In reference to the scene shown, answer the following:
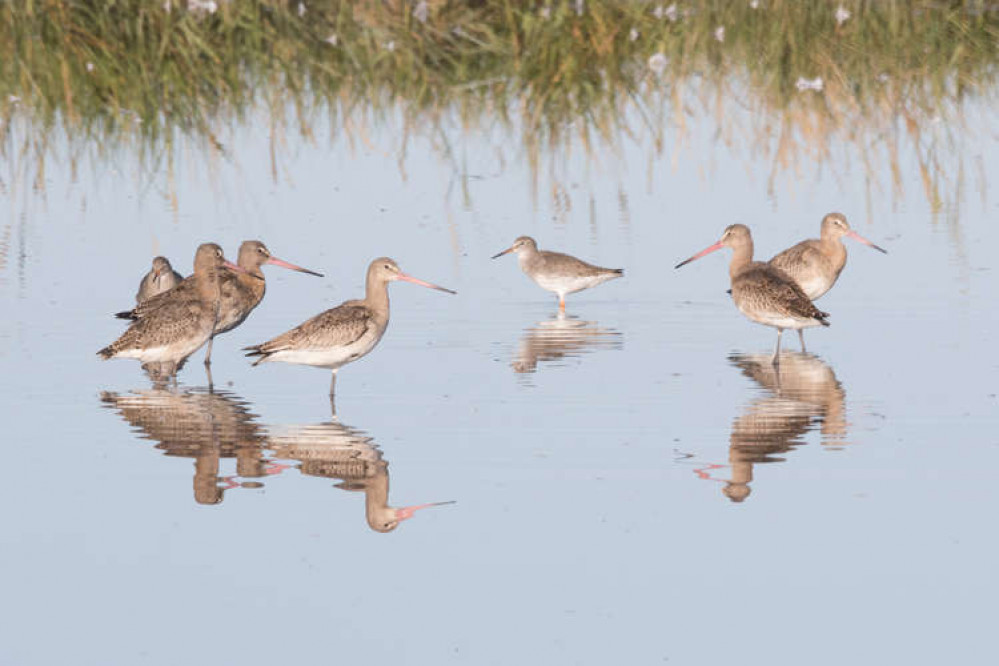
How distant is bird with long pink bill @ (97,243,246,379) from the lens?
603 inches

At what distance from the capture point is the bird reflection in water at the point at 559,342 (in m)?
15.9

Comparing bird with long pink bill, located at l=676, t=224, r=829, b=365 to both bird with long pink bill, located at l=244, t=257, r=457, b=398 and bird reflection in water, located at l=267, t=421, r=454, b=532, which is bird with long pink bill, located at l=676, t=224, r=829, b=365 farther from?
bird reflection in water, located at l=267, t=421, r=454, b=532

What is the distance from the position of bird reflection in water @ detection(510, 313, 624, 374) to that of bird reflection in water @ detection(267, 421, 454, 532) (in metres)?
2.70

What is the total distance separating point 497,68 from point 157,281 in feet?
29.4

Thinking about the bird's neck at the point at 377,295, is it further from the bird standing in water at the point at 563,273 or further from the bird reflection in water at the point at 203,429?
the bird standing in water at the point at 563,273

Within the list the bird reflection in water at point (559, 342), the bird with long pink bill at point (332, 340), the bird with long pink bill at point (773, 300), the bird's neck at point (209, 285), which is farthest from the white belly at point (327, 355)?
the bird with long pink bill at point (773, 300)

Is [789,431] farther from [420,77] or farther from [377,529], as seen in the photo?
[420,77]

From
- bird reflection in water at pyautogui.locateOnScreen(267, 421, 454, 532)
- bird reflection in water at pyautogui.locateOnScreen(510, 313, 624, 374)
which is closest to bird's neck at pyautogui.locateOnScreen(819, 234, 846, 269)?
bird reflection in water at pyautogui.locateOnScreen(510, 313, 624, 374)

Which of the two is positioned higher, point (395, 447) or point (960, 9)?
point (960, 9)

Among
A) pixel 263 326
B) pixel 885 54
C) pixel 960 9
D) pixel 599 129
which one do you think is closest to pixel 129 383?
pixel 263 326

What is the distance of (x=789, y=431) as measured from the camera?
1291 cm

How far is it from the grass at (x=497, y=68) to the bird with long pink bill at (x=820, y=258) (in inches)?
125

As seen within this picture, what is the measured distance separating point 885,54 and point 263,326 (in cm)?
1117

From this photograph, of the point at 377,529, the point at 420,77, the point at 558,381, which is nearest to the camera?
the point at 377,529
